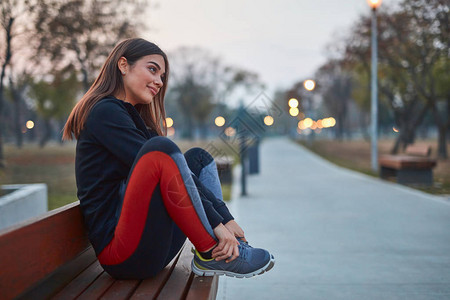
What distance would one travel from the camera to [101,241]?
2.11 meters

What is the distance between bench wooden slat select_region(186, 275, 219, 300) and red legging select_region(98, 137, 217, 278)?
175 millimetres

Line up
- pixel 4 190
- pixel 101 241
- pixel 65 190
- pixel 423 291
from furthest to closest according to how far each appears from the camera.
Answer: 1. pixel 65 190
2. pixel 4 190
3. pixel 423 291
4. pixel 101 241

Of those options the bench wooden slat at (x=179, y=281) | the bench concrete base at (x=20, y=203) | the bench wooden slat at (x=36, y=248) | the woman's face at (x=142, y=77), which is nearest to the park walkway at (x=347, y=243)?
the bench wooden slat at (x=179, y=281)

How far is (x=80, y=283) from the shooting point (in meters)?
2.15

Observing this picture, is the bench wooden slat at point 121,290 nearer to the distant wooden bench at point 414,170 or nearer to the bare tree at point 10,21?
the distant wooden bench at point 414,170

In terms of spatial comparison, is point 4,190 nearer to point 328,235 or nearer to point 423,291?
point 328,235

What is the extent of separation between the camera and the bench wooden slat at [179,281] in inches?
76.7

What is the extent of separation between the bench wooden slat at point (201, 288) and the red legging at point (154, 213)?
175mm

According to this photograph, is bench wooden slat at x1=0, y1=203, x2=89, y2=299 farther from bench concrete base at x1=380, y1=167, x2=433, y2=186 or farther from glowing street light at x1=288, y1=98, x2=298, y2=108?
bench concrete base at x1=380, y1=167, x2=433, y2=186

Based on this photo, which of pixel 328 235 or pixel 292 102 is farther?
pixel 292 102

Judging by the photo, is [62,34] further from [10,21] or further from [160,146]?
[160,146]

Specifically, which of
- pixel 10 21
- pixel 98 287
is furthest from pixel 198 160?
pixel 10 21

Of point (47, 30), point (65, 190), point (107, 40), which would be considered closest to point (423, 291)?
point (65, 190)

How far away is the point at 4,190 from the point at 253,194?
468 cm
